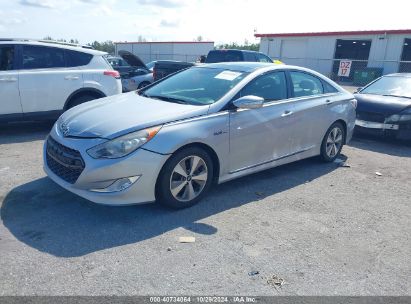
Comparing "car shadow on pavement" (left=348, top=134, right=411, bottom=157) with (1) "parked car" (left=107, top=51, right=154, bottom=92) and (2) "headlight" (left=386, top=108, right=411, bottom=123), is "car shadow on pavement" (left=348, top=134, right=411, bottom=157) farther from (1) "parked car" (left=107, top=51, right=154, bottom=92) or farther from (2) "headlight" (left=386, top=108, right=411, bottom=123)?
(1) "parked car" (left=107, top=51, right=154, bottom=92)

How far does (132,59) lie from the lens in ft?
52.4

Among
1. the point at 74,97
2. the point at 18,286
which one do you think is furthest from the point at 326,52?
the point at 18,286

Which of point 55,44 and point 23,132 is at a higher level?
point 55,44

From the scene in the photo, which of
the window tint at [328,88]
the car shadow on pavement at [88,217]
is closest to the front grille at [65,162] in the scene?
the car shadow on pavement at [88,217]

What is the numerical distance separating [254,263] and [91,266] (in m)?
Result: 1.39

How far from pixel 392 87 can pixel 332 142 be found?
151 inches

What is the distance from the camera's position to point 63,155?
13.4ft

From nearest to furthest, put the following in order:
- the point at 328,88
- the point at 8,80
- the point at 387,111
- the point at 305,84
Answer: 1. the point at 305,84
2. the point at 328,88
3. the point at 8,80
4. the point at 387,111

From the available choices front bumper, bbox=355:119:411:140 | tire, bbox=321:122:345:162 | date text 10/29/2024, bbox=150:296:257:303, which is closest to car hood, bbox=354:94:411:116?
front bumper, bbox=355:119:411:140

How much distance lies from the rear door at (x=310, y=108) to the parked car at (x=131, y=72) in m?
9.59

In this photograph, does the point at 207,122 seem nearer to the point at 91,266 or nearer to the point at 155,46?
the point at 91,266

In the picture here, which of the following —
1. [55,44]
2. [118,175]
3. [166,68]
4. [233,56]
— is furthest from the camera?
[233,56]

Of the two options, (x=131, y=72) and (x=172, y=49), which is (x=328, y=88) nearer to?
(x=131, y=72)

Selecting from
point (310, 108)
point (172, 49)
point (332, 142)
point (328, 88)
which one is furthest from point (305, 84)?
point (172, 49)
